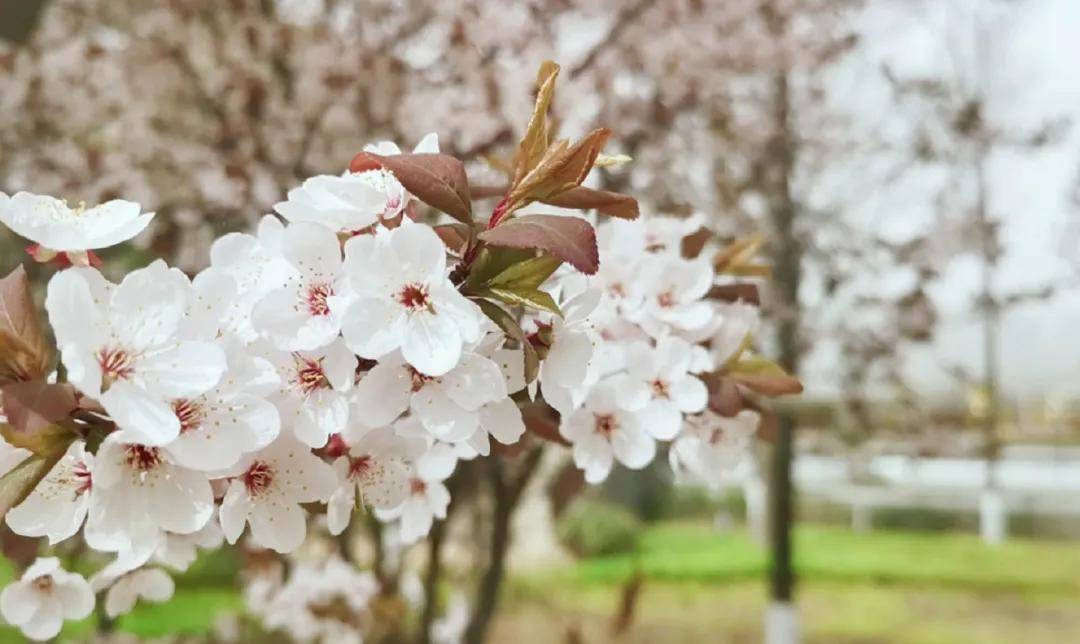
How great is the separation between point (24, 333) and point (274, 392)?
0.11 meters

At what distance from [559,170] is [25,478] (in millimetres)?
272

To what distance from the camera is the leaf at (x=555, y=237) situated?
0.41 metres

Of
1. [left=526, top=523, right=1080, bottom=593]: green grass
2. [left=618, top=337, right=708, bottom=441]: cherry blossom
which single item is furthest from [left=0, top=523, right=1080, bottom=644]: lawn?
[left=618, top=337, right=708, bottom=441]: cherry blossom

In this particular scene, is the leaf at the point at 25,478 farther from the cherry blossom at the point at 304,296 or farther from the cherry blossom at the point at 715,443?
the cherry blossom at the point at 715,443

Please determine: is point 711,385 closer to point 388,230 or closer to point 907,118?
point 388,230

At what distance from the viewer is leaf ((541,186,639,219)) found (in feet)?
1.54

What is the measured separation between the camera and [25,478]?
400mm

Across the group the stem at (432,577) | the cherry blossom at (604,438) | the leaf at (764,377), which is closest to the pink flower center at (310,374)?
the cherry blossom at (604,438)

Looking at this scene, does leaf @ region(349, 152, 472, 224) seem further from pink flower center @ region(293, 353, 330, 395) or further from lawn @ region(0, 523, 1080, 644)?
lawn @ region(0, 523, 1080, 644)

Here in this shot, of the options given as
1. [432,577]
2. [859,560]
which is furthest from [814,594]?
[432,577]

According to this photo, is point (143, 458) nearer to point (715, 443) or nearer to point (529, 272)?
point (529, 272)

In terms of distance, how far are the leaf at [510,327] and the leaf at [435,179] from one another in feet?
0.14

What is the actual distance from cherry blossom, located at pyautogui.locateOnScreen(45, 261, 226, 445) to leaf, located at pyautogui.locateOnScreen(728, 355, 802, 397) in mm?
392

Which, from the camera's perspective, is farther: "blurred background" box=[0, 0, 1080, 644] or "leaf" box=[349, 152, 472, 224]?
"blurred background" box=[0, 0, 1080, 644]
